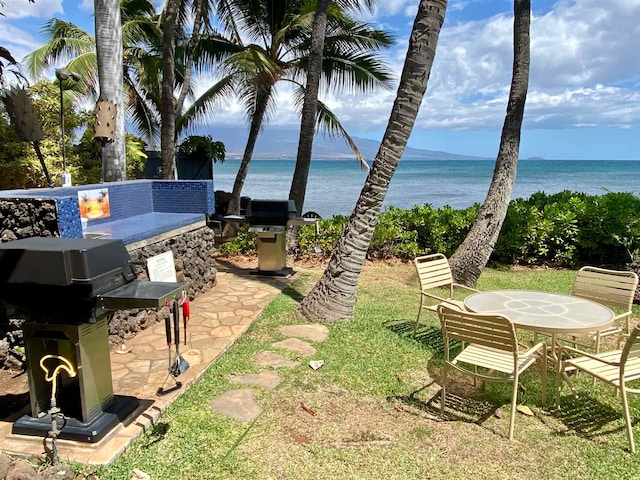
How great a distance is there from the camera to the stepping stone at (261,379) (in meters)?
3.81

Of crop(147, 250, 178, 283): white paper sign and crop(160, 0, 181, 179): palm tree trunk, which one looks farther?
crop(160, 0, 181, 179): palm tree trunk

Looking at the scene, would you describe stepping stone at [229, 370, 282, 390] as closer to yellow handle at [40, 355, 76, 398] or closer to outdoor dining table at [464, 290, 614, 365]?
yellow handle at [40, 355, 76, 398]

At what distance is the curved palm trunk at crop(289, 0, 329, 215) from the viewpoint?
8219 mm

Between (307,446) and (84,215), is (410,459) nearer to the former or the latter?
(307,446)

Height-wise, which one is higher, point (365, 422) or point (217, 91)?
point (217, 91)

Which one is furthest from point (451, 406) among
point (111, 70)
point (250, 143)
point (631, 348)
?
point (250, 143)

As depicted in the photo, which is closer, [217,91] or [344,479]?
[344,479]

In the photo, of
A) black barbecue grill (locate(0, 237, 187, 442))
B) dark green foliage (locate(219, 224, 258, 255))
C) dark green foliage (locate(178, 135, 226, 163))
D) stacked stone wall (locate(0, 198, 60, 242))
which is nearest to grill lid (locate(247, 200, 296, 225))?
dark green foliage (locate(219, 224, 258, 255))

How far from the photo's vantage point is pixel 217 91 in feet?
38.4

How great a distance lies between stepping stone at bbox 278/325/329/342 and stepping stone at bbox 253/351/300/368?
21.2 inches

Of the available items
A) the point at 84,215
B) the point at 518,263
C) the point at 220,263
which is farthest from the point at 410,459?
the point at 518,263

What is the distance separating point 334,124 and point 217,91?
9.85ft

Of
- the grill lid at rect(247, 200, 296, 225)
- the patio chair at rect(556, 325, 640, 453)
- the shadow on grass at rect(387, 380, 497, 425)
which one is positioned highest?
the grill lid at rect(247, 200, 296, 225)

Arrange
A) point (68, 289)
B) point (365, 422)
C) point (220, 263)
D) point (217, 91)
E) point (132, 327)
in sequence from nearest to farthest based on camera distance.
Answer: point (68, 289) < point (365, 422) < point (132, 327) < point (220, 263) < point (217, 91)
